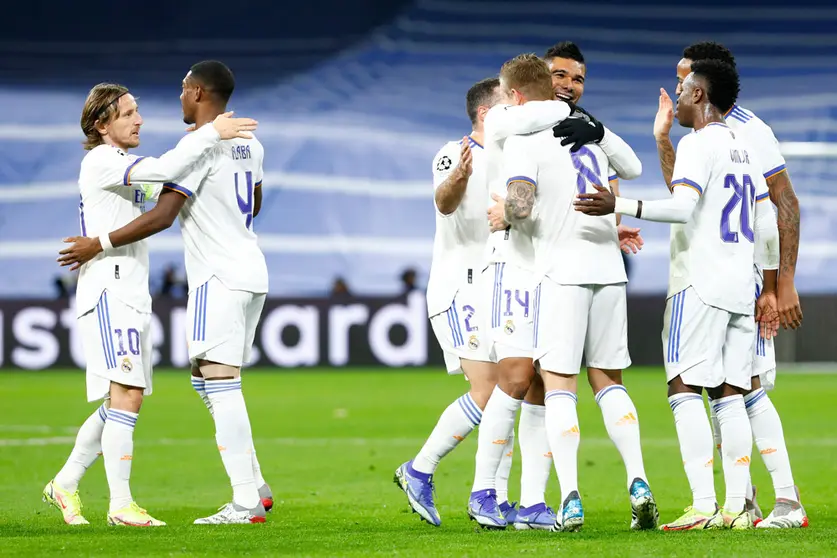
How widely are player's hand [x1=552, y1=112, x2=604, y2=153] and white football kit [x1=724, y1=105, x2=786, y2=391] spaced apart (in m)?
0.83

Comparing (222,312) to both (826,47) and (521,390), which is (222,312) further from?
(826,47)

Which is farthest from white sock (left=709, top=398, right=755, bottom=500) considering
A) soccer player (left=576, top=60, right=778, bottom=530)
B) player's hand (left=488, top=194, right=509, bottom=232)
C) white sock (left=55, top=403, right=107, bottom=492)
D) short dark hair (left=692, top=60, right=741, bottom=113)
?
white sock (left=55, top=403, right=107, bottom=492)

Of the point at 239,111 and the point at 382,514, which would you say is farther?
the point at 239,111

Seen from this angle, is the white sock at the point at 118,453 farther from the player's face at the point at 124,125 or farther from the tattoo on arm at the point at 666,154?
the tattoo on arm at the point at 666,154

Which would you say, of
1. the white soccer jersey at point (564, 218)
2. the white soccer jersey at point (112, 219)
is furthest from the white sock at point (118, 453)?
the white soccer jersey at point (564, 218)

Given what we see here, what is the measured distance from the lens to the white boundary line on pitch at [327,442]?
10.6 meters

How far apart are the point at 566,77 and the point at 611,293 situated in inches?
47.2

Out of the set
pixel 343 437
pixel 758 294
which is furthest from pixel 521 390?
pixel 343 437

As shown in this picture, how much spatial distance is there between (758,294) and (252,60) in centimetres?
2614

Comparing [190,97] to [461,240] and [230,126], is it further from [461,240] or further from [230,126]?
[461,240]

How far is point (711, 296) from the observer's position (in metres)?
5.88

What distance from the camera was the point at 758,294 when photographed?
6.31 m

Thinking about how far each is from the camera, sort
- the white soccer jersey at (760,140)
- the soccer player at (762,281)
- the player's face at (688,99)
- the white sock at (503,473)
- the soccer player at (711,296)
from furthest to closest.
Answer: the white sock at (503,473)
the white soccer jersey at (760,140)
the soccer player at (762,281)
the player's face at (688,99)
the soccer player at (711,296)

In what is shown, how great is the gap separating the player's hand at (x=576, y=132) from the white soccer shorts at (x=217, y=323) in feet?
5.38
